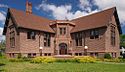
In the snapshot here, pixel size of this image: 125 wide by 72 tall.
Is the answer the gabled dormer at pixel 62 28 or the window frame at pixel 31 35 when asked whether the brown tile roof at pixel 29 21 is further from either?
the gabled dormer at pixel 62 28

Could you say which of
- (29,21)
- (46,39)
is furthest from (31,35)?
(46,39)

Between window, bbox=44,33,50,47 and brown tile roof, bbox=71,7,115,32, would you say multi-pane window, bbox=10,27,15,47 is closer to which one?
window, bbox=44,33,50,47

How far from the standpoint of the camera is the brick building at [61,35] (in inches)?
1406

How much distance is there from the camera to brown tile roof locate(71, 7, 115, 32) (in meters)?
36.4

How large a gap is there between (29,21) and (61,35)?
25.3ft

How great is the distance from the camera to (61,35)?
135ft

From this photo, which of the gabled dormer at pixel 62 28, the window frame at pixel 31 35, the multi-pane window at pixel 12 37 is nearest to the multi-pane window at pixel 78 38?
the gabled dormer at pixel 62 28

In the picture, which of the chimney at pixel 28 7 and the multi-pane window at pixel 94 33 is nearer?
the multi-pane window at pixel 94 33

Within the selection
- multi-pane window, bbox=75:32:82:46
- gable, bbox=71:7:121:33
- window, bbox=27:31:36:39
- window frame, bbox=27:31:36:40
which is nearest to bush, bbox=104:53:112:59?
gable, bbox=71:7:121:33

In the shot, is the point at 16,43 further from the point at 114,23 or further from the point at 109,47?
the point at 114,23

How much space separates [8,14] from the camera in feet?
131

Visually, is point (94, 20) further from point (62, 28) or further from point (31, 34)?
point (31, 34)

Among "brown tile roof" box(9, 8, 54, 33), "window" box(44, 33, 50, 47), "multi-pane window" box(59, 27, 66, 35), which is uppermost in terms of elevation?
"brown tile roof" box(9, 8, 54, 33)

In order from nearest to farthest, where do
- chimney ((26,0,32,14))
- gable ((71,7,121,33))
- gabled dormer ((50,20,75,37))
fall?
gable ((71,7,121,33)), gabled dormer ((50,20,75,37)), chimney ((26,0,32,14))
